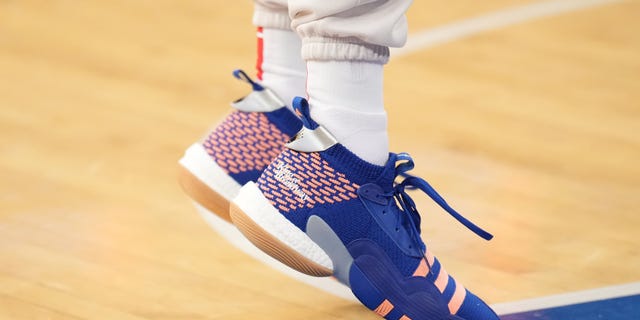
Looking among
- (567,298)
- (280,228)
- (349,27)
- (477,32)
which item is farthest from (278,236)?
(477,32)

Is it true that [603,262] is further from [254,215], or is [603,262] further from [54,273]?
[54,273]

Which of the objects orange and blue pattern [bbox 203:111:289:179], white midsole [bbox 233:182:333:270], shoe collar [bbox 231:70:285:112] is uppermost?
shoe collar [bbox 231:70:285:112]

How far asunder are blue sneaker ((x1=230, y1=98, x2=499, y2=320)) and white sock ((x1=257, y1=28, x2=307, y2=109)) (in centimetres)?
18

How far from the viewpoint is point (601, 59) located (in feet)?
7.77

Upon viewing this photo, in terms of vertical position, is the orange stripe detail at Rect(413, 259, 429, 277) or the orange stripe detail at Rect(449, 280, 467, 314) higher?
the orange stripe detail at Rect(413, 259, 429, 277)

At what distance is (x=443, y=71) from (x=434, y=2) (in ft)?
1.74

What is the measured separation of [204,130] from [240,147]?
58 cm

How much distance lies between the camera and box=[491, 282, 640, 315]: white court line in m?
1.32

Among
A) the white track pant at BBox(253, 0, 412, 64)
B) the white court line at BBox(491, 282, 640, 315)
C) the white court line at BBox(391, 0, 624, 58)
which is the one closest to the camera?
the white track pant at BBox(253, 0, 412, 64)

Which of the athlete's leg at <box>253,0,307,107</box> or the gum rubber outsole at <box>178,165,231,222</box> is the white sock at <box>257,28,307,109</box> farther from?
the gum rubber outsole at <box>178,165,231,222</box>

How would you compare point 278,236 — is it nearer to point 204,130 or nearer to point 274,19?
point 274,19

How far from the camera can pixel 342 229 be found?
1.21 metres

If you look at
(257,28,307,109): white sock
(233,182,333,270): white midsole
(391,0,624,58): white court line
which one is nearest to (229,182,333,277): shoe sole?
(233,182,333,270): white midsole

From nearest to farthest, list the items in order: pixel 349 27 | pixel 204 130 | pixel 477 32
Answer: pixel 349 27 → pixel 204 130 → pixel 477 32
